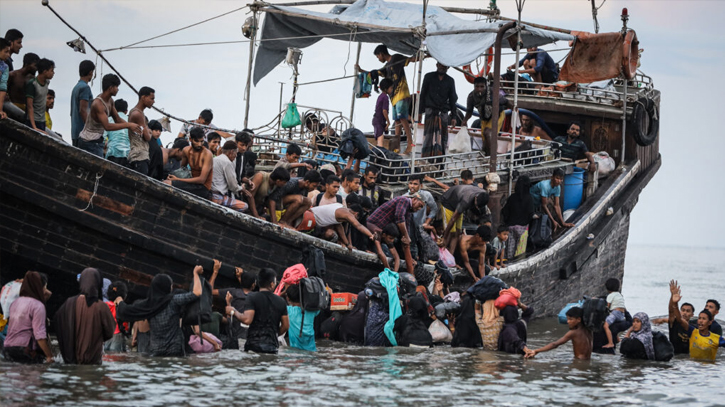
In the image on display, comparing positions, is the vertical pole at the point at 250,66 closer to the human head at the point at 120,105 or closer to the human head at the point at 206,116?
the human head at the point at 206,116

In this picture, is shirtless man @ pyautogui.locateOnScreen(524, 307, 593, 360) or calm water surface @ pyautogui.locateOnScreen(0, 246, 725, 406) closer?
calm water surface @ pyautogui.locateOnScreen(0, 246, 725, 406)

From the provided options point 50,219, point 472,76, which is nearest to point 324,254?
point 50,219

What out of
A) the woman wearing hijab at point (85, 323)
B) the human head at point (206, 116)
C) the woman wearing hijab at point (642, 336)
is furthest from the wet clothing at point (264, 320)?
the human head at point (206, 116)

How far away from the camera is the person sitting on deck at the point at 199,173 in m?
10.7

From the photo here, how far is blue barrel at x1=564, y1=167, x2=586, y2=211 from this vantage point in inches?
635

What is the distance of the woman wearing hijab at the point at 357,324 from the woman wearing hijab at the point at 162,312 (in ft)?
8.28

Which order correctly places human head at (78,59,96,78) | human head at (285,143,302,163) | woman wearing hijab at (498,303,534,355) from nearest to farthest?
human head at (78,59,96,78) < woman wearing hijab at (498,303,534,355) < human head at (285,143,302,163)

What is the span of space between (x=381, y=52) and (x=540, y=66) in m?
3.70

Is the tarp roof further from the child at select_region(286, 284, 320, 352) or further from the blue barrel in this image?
the child at select_region(286, 284, 320, 352)

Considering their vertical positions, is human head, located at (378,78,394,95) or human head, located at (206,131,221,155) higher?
human head, located at (378,78,394,95)

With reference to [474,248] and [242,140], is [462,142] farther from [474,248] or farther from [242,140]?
[242,140]

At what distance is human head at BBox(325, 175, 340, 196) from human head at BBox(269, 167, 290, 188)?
0.56 meters

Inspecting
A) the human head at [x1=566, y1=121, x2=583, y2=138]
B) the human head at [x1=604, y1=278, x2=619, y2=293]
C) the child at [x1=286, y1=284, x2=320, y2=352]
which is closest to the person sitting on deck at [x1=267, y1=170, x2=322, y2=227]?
the child at [x1=286, y1=284, x2=320, y2=352]

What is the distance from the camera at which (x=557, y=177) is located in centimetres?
1507
